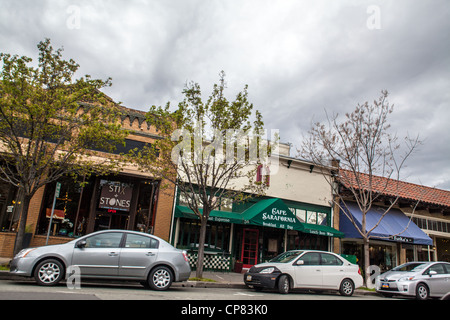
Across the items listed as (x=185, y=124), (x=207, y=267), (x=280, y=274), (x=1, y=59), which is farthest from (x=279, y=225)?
(x=1, y=59)

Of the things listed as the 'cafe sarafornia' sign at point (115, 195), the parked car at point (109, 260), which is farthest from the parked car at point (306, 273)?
the 'cafe sarafornia' sign at point (115, 195)

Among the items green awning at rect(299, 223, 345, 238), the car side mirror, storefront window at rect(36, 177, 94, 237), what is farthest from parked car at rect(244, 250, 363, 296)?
storefront window at rect(36, 177, 94, 237)

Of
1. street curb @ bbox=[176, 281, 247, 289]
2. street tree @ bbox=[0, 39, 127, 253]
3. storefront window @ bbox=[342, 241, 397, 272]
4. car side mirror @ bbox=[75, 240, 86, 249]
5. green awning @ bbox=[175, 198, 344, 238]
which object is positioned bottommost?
street curb @ bbox=[176, 281, 247, 289]

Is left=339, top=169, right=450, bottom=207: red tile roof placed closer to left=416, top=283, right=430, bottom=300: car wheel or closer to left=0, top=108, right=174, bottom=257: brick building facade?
left=416, top=283, right=430, bottom=300: car wheel

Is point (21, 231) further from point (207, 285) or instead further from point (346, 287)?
point (346, 287)

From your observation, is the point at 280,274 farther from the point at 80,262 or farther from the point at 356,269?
the point at 80,262

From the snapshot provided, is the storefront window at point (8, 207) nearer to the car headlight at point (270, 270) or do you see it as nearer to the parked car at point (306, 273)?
the parked car at point (306, 273)

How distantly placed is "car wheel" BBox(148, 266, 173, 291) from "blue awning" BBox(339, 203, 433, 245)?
39.6ft

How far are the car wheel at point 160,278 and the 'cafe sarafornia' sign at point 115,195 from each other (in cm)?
804

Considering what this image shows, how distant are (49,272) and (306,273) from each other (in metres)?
7.63

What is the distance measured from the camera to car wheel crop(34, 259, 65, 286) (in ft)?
26.3

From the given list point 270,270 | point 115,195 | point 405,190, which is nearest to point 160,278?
point 270,270

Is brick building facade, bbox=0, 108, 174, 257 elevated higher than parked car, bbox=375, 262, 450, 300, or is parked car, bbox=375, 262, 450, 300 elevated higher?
brick building facade, bbox=0, 108, 174, 257
